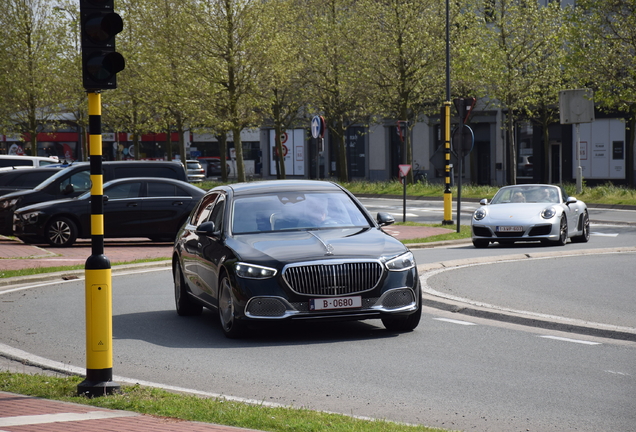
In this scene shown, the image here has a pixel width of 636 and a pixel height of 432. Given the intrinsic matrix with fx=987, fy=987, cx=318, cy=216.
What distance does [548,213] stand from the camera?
20094 mm

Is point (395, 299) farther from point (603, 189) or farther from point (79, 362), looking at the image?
point (603, 189)

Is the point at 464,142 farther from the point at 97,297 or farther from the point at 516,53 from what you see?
the point at 516,53

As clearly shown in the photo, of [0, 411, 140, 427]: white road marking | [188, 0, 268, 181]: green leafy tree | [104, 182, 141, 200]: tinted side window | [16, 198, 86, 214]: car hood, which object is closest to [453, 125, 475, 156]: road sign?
[104, 182, 141, 200]: tinted side window

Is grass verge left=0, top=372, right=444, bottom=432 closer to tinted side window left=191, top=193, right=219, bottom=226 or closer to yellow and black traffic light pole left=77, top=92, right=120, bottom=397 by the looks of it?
yellow and black traffic light pole left=77, top=92, right=120, bottom=397

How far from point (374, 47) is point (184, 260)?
34.7m

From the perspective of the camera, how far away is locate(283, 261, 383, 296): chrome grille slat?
889cm

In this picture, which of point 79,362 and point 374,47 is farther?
point 374,47

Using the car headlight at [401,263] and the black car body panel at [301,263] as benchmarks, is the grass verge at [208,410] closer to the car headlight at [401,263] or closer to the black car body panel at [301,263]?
the black car body panel at [301,263]

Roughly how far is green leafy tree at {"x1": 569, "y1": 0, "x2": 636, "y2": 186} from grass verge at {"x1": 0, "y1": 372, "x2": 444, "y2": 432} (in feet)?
102

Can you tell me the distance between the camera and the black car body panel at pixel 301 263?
29.2 feet

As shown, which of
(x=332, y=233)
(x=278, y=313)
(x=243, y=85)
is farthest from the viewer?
(x=243, y=85)

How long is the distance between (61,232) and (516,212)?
9.53 metres

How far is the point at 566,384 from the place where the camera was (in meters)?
7.06

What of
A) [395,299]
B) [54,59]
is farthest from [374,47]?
[395,299]
